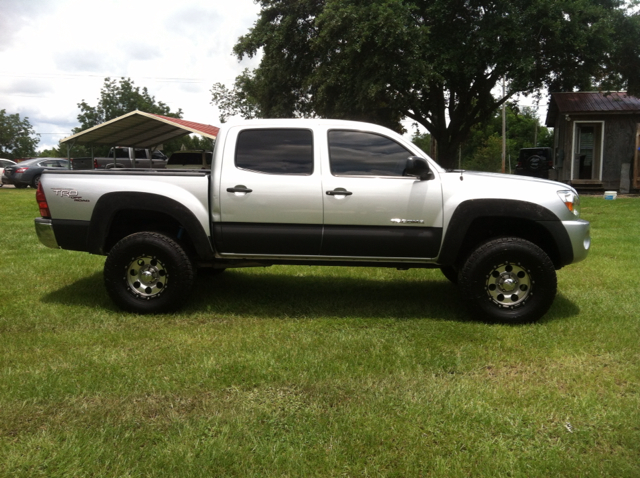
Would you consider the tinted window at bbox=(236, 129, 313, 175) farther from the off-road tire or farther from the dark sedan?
the dark sedan

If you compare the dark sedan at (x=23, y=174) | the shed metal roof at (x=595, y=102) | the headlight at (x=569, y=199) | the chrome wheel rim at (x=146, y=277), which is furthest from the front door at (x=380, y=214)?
the dark sedan at (x=23, y=174)

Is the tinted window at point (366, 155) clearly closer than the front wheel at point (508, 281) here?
No

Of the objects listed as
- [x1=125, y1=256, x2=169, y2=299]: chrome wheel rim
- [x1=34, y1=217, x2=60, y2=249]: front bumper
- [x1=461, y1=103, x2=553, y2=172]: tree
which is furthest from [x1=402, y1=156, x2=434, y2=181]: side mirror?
[x1=461, y1=103, x2=553, y2=172]: tree

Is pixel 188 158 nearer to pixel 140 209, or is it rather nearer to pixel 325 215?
pixel 140 209

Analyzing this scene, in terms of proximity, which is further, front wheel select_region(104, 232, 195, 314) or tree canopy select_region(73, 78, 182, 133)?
tree canopy select_region(73, 78, 182, 133)

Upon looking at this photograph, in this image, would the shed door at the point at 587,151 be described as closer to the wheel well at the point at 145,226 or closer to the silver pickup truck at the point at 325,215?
the silver pickup truck at the point at 325,215

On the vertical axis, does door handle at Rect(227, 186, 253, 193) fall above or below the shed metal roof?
below

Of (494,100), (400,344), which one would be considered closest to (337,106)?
(494,100)

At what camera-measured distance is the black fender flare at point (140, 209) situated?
5.36 m

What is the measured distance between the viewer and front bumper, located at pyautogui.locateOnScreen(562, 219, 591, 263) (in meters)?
5.24

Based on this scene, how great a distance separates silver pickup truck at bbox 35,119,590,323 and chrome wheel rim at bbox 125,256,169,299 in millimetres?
10

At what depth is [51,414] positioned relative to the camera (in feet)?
11.2

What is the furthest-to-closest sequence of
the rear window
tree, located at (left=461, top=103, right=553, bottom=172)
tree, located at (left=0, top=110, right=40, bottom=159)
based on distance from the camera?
tree, located at (left=0, top=110, right=40, bottom=159), tree, located at (left=461, top=103, right=553, bottom=172), the rear window

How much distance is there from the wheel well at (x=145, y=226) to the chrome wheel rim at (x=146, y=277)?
1.10ft
